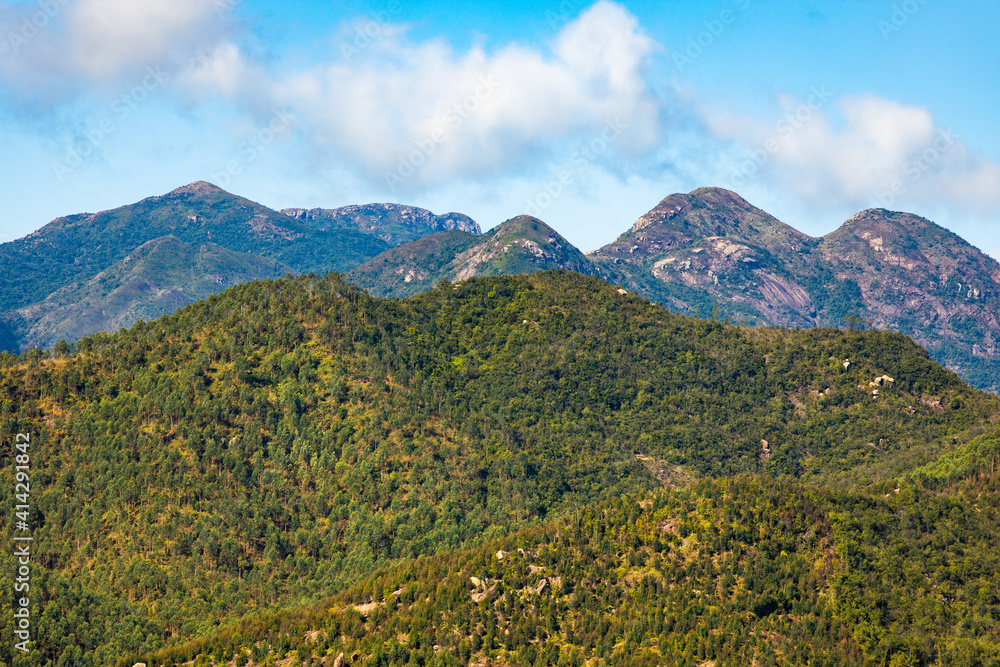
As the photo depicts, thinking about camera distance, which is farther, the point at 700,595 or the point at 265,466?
the point at 265,466

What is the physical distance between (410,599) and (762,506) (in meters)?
49.6

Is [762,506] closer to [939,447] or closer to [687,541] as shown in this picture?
[687,541]

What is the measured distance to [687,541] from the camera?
375 ft

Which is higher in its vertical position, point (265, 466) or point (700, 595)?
point (265, 466)

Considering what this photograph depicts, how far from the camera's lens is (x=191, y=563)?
479ft

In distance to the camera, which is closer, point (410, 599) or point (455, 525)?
point (410, 599)

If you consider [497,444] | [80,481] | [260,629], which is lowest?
[260,629]

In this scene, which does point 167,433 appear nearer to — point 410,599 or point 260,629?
point 260,629

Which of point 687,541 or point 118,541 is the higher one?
point 687,541

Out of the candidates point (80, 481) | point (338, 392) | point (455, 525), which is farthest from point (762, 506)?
A: point (80, 481)

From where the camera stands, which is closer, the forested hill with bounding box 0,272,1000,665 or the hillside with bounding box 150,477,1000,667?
the hillside with bounding box 150,477,1000,667

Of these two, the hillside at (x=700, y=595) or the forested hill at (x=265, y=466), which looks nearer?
the hillside at (x=700, y=595)

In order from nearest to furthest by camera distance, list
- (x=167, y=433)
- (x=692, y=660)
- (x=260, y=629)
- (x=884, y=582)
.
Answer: (x=692, y=660) → (x=884, y=582) → (x=260, y=629) → (x=167, y=433)

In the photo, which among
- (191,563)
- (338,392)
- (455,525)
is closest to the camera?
(191,563)
